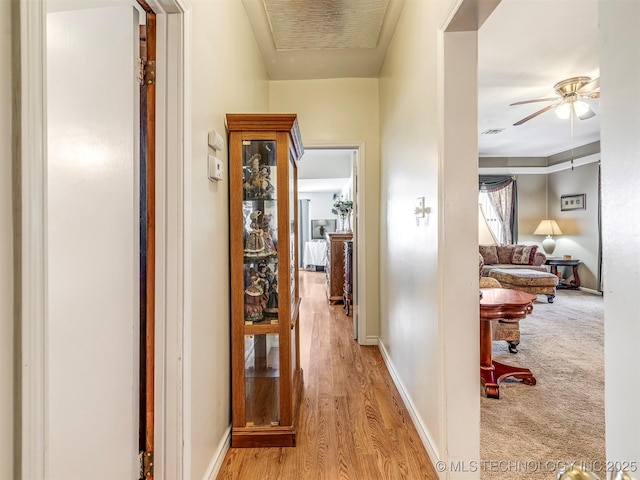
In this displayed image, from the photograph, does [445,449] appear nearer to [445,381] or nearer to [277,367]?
[445,381]

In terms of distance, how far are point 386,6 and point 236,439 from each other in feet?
9.57

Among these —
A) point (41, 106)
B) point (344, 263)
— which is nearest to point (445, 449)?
point (41, 106)

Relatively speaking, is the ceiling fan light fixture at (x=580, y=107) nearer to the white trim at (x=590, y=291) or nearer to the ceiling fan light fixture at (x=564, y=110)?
the ceiling fan light fixture at (x=564, y=110)

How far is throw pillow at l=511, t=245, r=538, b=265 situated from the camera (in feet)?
20.5

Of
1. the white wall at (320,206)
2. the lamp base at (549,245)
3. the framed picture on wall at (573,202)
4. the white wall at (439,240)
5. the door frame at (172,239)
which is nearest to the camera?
the door frame at (172,239)

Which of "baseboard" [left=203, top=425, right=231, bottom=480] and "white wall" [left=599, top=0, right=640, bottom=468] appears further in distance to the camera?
"baseboard" [left=203, top=425, right=231, bottom=480]

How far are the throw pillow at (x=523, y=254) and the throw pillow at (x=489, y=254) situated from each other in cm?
32

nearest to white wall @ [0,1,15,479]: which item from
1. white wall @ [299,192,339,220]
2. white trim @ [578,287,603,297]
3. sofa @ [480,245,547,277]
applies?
sofa @ [480,245,547,277]

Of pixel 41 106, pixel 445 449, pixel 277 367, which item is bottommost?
pixel 445 449

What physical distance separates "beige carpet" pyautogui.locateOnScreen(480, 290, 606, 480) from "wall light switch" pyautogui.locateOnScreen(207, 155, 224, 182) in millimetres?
1984

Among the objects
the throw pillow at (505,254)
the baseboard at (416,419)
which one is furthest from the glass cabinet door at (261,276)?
the throw pillow at (505,254)

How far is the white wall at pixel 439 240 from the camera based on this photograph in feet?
4.75

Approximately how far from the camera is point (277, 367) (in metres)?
1.88

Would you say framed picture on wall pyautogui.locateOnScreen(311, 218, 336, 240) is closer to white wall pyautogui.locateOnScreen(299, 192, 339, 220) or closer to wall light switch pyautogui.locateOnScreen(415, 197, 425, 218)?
white wall pyautogui.locateOnScreen(299, 192, 339, 220)
